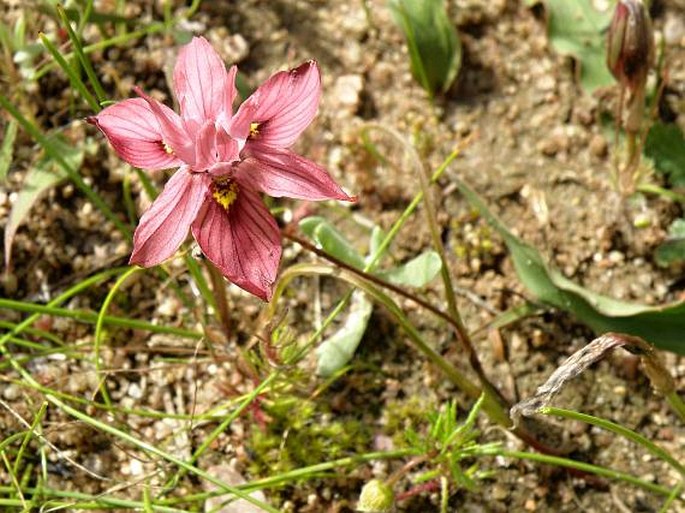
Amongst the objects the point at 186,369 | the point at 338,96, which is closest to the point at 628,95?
the point at 338,96

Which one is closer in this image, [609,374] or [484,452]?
[484,452]

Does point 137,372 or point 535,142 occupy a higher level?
point 535,142

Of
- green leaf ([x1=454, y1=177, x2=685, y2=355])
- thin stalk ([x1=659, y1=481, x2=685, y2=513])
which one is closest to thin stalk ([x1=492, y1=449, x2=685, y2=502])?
thin stalk ([x1=659, y1=481, x2=685, y2=513])

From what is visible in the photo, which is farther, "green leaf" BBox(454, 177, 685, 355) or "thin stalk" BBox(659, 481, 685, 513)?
"green leaf" BBox(454, 177, 685, 355)

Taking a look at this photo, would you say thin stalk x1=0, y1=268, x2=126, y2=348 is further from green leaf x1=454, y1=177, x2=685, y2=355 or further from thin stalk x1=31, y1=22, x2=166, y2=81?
green leaf x1=454, y1=177, x2=685, y2=355

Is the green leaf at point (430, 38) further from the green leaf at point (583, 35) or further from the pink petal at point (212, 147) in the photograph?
the pink petal at point (212, 147)

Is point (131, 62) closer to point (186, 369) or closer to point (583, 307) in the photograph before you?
point (186, 369)

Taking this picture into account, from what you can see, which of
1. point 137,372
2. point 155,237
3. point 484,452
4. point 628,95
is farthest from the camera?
point 628,95
